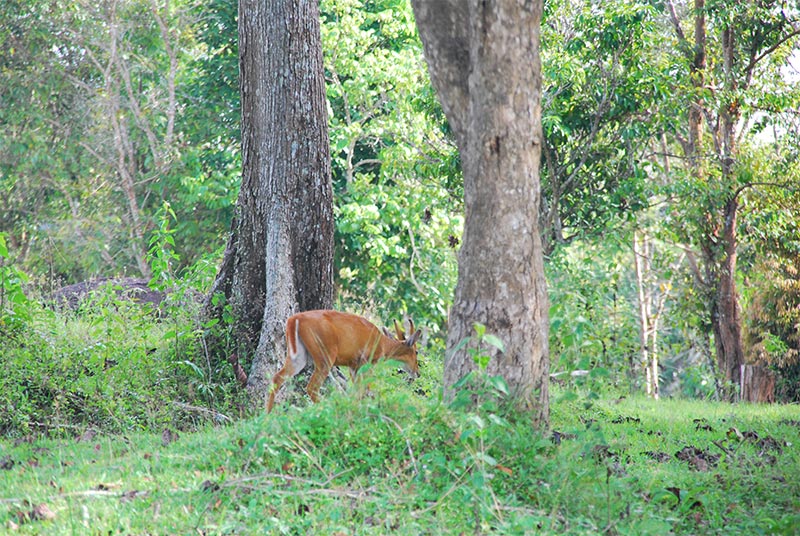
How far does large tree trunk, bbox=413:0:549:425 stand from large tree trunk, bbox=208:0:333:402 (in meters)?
3.32

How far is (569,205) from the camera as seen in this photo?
1585 centimetres

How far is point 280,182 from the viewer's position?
31.3 feet

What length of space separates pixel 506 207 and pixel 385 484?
2.11 m

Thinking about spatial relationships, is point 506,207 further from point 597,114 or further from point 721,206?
point 721,206

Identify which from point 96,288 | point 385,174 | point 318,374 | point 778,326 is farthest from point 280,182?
point 778,326

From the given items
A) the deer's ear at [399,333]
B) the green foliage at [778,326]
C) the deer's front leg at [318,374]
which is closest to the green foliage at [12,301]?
the deer's front leg at [318,374]

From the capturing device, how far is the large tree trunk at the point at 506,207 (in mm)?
6406

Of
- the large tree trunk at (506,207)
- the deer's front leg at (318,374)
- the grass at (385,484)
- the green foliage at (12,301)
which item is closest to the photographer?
the grass at (385,484)

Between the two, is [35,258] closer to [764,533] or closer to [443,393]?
[443,393]

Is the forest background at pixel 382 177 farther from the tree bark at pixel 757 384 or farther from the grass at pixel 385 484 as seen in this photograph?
the grass at pixel 385 484

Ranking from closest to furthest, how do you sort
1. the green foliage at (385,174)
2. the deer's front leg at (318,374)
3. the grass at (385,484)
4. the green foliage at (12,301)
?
the grass at (385,484) < the deer's front leg at (318,374) < the green foliage at (12,301) < the green foliage at (385,174)

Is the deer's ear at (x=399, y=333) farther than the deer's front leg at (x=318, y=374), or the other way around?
the deer's ear at (x=399, y=333)

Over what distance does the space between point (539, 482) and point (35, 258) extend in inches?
877

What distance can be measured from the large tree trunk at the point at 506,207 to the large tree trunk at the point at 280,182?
10.9ft
